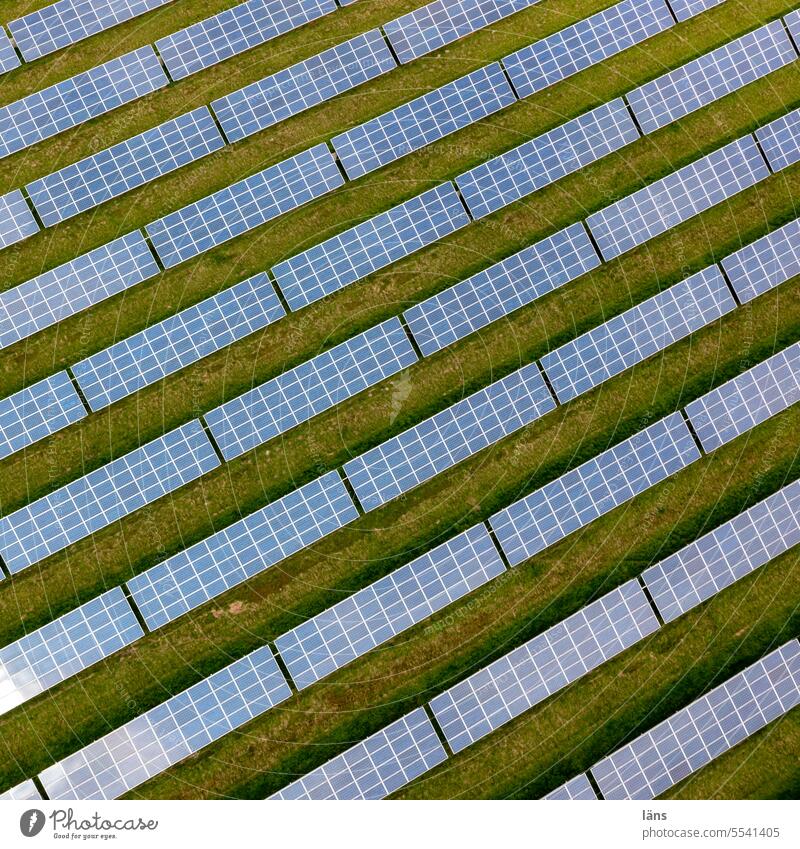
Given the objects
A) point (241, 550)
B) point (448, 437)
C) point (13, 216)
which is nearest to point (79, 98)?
point (13, 216)

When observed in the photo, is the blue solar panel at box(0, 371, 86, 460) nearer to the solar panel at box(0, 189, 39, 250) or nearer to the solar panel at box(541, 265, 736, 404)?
the solar panel at box(0, 189, 39, 250)

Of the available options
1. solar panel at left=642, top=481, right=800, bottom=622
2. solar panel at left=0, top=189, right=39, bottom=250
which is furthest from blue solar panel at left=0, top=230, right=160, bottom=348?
solar panel at left=642, top=481, right=800, bottom=622

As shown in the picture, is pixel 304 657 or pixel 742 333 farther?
pixel 742 333

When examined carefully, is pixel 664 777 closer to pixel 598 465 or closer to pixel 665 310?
pixel 598 465

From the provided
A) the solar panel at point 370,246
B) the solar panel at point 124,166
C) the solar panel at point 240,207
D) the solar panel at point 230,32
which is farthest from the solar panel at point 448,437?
the solar panel at point 230,32

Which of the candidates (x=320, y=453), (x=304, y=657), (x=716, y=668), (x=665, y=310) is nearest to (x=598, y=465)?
(x=665, y=310)
